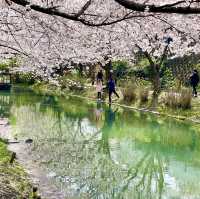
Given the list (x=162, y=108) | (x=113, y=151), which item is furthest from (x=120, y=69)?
(x=113, y=151)

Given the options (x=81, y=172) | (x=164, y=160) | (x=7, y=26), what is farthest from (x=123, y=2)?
(x=164, y=160)

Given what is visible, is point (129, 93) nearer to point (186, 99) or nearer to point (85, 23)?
point (186, 99)

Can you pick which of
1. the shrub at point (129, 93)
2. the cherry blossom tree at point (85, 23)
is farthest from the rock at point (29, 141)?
the shrub at point (129, 93)

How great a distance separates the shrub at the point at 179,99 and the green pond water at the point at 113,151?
1.34m

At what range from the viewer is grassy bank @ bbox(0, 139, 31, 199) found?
8.11 metres

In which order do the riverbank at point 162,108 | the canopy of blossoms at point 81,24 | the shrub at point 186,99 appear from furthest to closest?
the shrub at point 186,99 → the riverbank at point 162,108 → the canopy of blossoms at point 81,24

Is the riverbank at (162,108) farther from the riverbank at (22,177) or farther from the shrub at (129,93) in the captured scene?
the riverbank at (22,177)

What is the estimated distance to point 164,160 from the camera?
1355cm

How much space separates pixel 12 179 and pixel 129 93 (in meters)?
18.2

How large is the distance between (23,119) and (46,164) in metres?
9.47

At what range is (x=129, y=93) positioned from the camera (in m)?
27.1

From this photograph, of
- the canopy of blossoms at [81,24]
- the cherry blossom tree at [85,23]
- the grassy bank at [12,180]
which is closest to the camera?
the cherry blossom tree at [85,23]

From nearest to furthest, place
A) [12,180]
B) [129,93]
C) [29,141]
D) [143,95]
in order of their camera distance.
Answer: [12,180] → [29,141] → [143,95] → [129,93]

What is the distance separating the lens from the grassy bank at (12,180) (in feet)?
26.6
